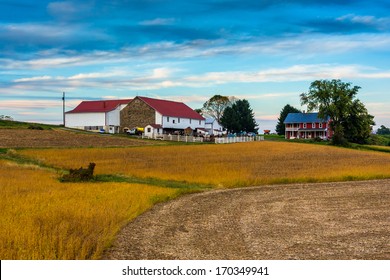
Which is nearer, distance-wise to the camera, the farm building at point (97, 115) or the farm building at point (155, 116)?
the farm building at point (155, 116)

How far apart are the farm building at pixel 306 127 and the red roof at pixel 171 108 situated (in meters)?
33.9

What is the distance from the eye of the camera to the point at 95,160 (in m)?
45.6

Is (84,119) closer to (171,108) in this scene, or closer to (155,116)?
(155,116)

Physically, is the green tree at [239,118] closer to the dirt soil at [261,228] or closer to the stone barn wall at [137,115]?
the stone barn wall at [137,115]

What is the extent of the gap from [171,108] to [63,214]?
9404 cm

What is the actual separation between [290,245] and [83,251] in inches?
234

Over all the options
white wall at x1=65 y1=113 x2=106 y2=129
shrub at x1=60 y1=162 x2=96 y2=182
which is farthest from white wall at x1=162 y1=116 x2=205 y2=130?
shrub at x1=60 y1=162 x2=96 y2=182

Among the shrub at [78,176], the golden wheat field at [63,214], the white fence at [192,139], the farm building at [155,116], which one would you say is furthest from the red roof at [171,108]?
the golden wheat field at [63,214]

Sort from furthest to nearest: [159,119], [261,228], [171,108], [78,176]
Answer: [171,108] < [159,119] < [78,176] < [261,228]

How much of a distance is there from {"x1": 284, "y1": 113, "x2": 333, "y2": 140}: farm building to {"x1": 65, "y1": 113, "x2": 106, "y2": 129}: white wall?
56377 millimetres

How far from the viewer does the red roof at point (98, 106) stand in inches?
4329

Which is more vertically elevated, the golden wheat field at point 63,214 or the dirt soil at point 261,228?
the golden wheat field at point 63,214

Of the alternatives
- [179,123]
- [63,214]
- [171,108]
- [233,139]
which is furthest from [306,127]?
[63,214]

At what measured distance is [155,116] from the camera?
103312 millimetres
